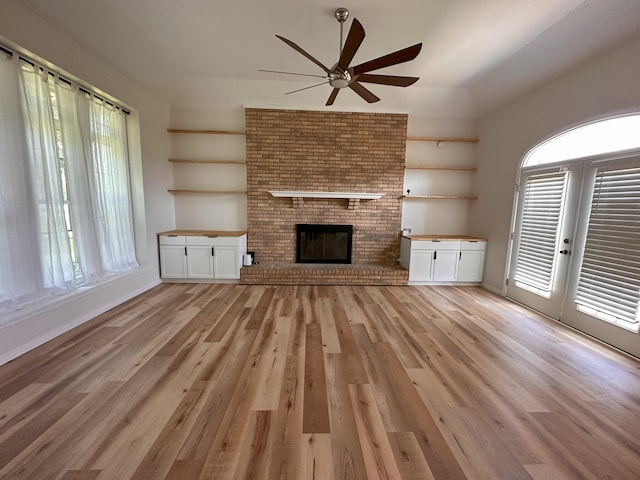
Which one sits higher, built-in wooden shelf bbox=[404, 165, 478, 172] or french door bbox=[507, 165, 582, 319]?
built-in wooden shelf bbox=[404, 165, 478, 172]

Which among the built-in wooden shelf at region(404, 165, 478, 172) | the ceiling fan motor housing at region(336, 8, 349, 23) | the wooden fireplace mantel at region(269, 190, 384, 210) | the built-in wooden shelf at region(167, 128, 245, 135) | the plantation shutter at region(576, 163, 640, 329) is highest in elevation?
the ceiling fan motor housing at region(336, 8, 349, 23)

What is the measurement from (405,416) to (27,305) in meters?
3.30

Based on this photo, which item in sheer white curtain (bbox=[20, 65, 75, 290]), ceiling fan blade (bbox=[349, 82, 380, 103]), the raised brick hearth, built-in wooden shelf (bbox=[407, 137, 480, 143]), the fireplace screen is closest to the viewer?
sheer white curtain (bbox=[20, 65, 75, 290])

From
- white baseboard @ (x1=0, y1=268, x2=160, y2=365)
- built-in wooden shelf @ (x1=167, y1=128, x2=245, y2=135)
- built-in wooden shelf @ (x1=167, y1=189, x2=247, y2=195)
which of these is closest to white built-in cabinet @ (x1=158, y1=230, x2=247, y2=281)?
white baseboard @ (x1=0, y1=268, x2=160, y2=365)

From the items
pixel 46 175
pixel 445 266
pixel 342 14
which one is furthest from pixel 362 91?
pixel 46 175

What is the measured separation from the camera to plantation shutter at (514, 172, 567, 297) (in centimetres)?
312

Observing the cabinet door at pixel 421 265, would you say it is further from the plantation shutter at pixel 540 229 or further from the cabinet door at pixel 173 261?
the cabinet door at pixel 173 261

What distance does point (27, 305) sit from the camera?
2236 millimetres

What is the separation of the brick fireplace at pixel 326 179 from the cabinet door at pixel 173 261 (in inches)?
45.6

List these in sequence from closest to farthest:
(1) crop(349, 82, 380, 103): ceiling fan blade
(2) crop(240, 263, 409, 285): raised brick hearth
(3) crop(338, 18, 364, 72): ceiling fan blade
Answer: (3) crop(338, 18, 364, 72): ceiling fan blade < (1) crop(349, 82, 380, 103): ceiling fan blade < (2) crop(240, 263, 409, 285): raised brick hearth

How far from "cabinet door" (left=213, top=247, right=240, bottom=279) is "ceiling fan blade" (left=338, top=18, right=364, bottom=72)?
10.2ft

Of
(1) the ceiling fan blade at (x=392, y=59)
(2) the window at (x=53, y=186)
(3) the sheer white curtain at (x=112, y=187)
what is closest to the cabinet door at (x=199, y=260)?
(3) the sheer white curtain at (x=112, y=187)

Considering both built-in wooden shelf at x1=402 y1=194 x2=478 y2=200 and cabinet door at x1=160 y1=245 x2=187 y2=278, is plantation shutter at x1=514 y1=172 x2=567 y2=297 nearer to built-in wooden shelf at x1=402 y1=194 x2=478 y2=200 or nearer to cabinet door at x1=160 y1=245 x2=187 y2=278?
built-in wooden shelf at x1=402 y1=194 x2=478 y2=200

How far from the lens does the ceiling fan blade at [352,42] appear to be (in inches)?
73.3
